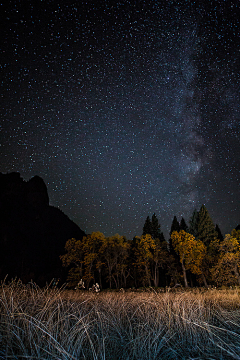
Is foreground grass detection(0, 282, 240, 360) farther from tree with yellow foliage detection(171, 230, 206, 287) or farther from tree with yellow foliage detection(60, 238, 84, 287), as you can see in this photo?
tree with yellow foliage detection(60, 238, 84, 287)

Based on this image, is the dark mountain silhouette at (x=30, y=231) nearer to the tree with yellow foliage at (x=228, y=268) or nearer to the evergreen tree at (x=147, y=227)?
the evergreen tree at (x=147, y=227)

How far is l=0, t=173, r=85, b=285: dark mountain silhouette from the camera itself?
57156mm

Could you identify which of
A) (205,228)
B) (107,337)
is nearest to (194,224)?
(205,228)

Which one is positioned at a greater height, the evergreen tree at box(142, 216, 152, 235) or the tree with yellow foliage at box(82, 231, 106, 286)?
the evergreen tree at box(142, 216, 152, 235)

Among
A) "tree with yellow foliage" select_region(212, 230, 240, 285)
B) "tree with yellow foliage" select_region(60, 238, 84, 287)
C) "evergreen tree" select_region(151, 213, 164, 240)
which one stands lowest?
"tree with yellow foliage" select_region(60, 238, 84, 287)

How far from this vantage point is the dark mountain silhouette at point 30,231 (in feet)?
188

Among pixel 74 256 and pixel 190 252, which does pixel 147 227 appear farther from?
pixel 74 256

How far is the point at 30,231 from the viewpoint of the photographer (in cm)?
7050

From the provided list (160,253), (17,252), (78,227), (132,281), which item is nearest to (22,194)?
(17,252)

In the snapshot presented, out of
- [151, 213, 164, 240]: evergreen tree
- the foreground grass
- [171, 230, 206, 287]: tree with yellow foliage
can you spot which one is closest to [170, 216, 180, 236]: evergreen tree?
[151, 213, 164, 240]: evergreen tree

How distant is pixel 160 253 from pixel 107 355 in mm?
29345

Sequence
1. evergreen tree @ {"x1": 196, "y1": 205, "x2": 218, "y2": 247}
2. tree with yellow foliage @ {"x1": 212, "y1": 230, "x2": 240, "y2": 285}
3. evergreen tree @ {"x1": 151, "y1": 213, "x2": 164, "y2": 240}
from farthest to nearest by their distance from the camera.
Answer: evergreen tree @ {"x1": 151, "y1": 213, "x2": 164, "y2": 240} < evergreen tree @ {"x1": 196, "y1": 205, "x2": 218, "y2": 247} < tree with yellow foliage @ {"x1": 212, "y1": 230, "x2": 240, "y2": 285}

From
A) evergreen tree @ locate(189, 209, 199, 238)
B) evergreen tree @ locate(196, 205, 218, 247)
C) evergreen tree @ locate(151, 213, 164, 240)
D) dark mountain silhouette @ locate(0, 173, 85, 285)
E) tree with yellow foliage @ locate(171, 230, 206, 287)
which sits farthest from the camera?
dark mountain silhouette @ locate(0, 173, 85, 285)

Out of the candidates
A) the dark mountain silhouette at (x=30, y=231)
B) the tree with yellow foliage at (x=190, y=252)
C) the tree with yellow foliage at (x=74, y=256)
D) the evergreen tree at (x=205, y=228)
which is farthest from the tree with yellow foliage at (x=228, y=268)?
the dark mountain silhouette at (x=30, y=231)
